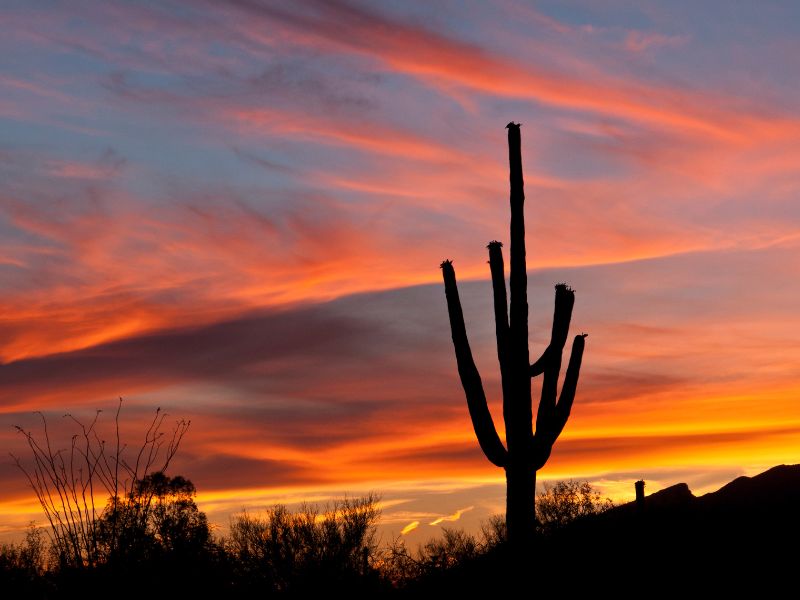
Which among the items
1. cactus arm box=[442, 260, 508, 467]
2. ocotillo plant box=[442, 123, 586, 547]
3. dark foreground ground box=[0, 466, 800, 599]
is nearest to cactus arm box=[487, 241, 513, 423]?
ocotillo plant box=[442, 123, 586, 547]

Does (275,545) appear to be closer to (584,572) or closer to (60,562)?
(584,572)

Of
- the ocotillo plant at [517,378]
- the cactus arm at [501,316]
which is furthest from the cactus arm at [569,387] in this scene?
the cactus arm at [501,316]

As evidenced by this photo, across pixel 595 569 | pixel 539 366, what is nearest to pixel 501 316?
pixel 539 366

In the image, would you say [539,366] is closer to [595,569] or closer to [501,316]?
[501,316]

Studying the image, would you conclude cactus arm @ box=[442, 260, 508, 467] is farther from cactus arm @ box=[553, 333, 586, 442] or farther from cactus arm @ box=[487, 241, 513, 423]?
cactus arm @ box=[553, 333, 586, 442]

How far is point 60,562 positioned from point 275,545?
88.9ft

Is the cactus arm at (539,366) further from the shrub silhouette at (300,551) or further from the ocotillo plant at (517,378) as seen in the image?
the shrub silhouette at (300,551)

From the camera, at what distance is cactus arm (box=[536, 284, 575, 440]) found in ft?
50.5

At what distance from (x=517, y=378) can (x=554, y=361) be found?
75 cm

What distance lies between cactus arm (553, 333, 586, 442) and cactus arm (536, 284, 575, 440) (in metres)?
0.10

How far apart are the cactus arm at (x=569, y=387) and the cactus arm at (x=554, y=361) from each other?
0.10 meters

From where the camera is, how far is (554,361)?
15.5 m

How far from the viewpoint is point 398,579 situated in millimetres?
29844

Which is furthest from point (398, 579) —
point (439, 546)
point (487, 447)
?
point (487, 447)
